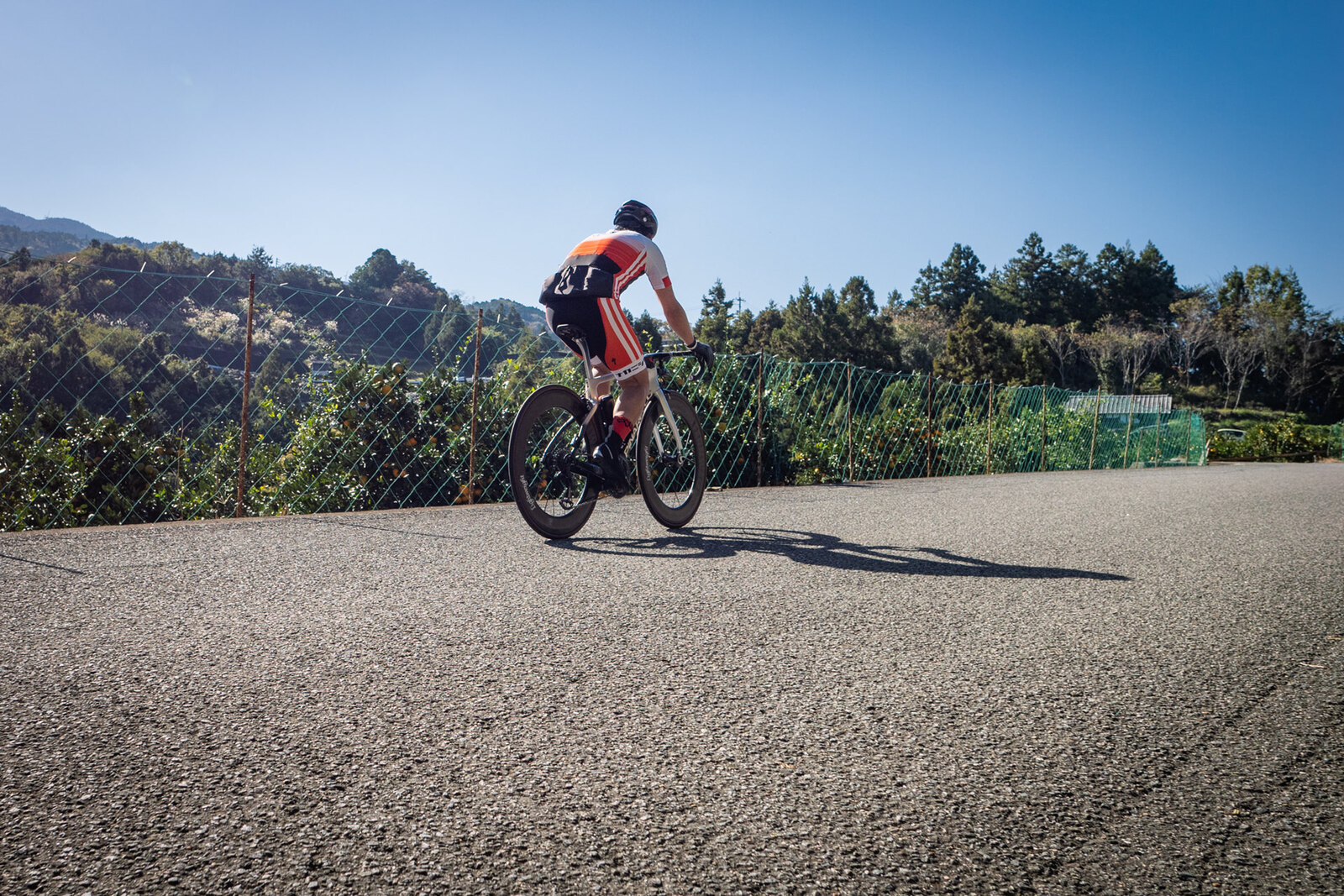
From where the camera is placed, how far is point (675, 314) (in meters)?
4.31

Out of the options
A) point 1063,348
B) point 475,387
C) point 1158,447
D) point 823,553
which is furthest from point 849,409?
point 1063,348

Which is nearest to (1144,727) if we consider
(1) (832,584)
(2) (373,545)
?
(1) (832,584)

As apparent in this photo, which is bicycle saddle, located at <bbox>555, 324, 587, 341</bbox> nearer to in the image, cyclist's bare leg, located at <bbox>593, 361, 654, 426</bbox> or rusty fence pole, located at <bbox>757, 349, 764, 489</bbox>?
cyclist's bare leg, located at <bbox>593, 361, 654, 426</bbox>

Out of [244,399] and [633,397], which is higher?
[633,397]

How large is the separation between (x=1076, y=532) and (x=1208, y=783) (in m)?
3.58

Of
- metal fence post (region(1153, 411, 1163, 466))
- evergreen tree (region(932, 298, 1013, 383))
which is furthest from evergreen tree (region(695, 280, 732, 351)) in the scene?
metal fence post (region(1153, 411, 1163, 466))

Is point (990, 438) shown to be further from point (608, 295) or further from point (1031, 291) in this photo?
point (1031, 291)

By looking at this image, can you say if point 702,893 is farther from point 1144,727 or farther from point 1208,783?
point 1144,727

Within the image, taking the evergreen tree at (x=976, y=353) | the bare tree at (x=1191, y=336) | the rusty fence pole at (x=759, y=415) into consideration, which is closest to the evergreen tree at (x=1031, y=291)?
the bare tree at (x=1191, y=336)

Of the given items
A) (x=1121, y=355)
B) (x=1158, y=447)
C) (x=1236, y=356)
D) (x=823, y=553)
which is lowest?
(x=823, y=553)

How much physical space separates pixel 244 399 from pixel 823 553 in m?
3.57

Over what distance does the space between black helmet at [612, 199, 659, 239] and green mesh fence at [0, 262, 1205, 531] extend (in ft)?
6.43

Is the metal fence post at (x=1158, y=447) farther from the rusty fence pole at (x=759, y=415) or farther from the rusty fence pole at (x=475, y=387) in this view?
the rusty fence pole at (x=475, y=387)

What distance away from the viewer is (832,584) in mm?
3096
